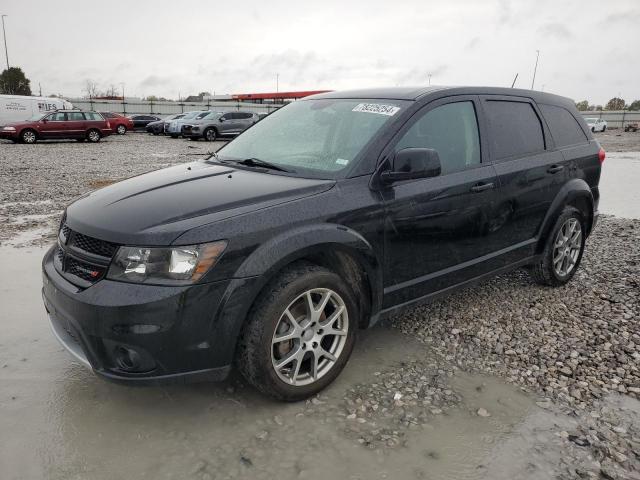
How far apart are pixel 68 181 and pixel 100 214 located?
28.0 feet

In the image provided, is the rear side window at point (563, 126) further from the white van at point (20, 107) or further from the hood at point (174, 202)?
the white van at point (20, 107)

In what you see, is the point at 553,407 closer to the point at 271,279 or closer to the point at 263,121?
the point at 271,279

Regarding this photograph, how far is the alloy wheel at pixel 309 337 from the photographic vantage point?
2718 millimetres

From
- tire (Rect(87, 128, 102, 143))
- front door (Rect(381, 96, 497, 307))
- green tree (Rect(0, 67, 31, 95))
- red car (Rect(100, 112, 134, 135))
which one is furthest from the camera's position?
green tree (Rect(0, 67, 31, 95))

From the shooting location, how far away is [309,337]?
280 centimetres

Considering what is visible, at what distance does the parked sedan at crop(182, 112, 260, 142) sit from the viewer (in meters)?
24.2

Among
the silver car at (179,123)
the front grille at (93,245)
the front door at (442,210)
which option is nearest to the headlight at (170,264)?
the front grille at (93,245)

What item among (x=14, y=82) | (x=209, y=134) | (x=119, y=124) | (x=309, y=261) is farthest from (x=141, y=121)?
(x=14, y=82)

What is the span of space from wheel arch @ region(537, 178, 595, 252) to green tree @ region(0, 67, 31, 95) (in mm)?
70580

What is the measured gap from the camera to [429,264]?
3.32 m

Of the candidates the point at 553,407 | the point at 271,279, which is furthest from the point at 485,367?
the point at 271,279

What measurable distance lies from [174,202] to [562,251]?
354cm

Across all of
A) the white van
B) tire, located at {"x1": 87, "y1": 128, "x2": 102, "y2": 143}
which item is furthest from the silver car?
the white van

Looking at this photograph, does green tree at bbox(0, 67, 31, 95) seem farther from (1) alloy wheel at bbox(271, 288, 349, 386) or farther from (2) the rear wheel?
(1) alloy wheel at bbox(271, 288, 349, 386)
